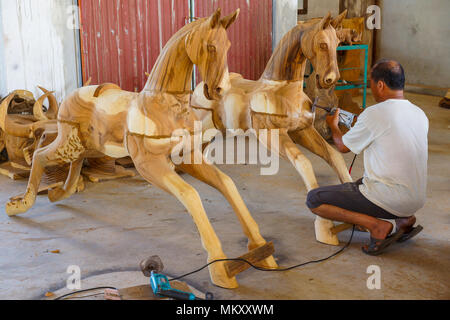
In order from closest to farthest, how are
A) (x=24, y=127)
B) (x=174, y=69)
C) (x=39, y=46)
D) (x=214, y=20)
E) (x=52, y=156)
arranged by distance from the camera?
(x=214, y=20), (x=174, y=69), (x=52, y=156), (x=24, y=127), (x=39, y=46)

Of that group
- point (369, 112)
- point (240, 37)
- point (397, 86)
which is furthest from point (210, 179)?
point (240, 37)

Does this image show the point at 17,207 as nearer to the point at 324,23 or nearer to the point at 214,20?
the point at 214,20

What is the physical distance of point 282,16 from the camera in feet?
25.5

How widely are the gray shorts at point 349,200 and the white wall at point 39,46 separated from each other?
3.65m

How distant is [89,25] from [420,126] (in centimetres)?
418

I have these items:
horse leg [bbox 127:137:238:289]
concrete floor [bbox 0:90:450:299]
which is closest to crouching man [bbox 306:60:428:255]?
concrete floor [bbox 0:90:450:299]

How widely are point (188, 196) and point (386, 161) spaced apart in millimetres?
1297

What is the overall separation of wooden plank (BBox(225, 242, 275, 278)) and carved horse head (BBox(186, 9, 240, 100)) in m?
1.03

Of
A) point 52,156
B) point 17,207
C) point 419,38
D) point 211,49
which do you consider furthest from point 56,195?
point 419,38

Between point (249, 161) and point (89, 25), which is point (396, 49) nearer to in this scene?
point (249, 161)

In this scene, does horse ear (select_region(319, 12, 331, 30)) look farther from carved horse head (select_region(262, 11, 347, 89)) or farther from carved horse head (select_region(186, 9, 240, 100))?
carved horse head (select_region(186, 9, 240, 100))

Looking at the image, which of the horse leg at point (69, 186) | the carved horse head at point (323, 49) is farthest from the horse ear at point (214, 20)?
the horse leg at point (69, 186)

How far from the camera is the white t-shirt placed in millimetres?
3277

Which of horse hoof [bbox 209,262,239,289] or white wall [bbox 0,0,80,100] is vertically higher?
white wall [bbox 0,0,80,100]
